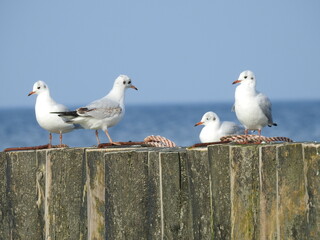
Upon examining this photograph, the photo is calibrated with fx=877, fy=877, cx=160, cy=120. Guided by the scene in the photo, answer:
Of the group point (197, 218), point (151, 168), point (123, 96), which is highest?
point (123, 96)

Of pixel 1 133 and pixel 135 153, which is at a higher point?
pixel 1 133

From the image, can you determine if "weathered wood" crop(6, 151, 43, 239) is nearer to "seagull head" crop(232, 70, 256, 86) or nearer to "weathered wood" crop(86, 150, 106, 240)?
"weathered wood" crop(86, 150, 106, 240)

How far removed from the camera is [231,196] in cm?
675

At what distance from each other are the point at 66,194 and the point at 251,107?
8.71 feet

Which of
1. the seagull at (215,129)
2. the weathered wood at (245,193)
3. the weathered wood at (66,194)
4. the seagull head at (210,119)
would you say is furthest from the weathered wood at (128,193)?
the seagull head at (210,119)

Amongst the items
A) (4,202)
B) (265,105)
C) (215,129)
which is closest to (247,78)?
(265,105)

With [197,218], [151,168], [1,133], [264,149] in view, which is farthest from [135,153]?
[1,133]

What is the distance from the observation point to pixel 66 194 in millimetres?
8672

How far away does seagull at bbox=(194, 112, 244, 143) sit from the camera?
492 inches

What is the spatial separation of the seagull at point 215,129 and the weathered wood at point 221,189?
5.39 m

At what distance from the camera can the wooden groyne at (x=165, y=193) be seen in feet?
21.2

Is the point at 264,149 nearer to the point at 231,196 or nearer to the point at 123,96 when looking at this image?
the point at 231,196

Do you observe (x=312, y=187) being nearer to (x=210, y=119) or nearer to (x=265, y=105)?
(x=265, y=105)

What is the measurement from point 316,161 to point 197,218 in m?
1.33
